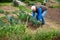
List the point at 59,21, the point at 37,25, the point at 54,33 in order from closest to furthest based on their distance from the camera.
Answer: the point at 54,33, the point at 37,25, the point at 59,21

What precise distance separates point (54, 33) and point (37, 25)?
2.31m

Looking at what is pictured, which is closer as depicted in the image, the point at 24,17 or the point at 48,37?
→ the point at 48,37

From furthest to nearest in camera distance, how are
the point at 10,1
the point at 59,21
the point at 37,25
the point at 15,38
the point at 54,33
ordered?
the point at 10,1 → the point at 59,21 → the point at 37,25 → the point at 54,33 → the point at 15,38

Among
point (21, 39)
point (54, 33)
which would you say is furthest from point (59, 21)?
point (21, 39)

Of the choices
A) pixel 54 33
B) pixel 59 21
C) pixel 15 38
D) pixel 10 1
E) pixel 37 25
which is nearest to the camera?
pixel 15 38

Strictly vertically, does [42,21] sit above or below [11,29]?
below

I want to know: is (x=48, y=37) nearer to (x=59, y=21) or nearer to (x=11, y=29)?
(x=11, y=29)

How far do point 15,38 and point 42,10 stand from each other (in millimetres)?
3125

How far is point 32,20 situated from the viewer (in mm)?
8320

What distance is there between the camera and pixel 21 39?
219 inches

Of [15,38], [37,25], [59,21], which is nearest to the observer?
[15,38]

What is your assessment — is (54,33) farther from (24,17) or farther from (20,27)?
(24,17)

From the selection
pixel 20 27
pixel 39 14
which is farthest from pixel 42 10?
pixel 20 27

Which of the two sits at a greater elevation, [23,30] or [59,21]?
[23,30]
